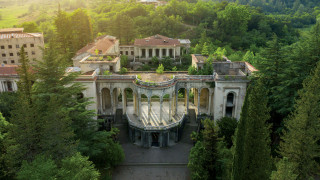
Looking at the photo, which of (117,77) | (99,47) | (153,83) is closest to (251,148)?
(153,83)

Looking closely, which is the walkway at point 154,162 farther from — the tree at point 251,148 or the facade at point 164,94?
the tree at point 251,148

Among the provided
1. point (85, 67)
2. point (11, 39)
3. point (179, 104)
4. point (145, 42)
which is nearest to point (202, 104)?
point (179, 104)

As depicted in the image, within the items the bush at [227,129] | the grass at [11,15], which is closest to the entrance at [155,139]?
the bush at [227,129]

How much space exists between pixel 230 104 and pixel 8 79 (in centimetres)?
4062

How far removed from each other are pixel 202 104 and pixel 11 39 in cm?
5104

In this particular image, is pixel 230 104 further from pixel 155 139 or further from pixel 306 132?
pixel 306 132

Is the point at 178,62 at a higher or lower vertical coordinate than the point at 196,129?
higher

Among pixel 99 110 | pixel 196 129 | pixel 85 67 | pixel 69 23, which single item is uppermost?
pixel 69 23

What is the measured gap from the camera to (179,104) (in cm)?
5388

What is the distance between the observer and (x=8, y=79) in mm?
47406

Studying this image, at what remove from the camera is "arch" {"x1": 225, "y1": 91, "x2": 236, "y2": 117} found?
1849 inches

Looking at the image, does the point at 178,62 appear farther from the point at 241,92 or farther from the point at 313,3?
the point at 313,3

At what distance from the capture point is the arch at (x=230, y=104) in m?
47.0

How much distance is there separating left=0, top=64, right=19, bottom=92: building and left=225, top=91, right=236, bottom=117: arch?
38.6 m
